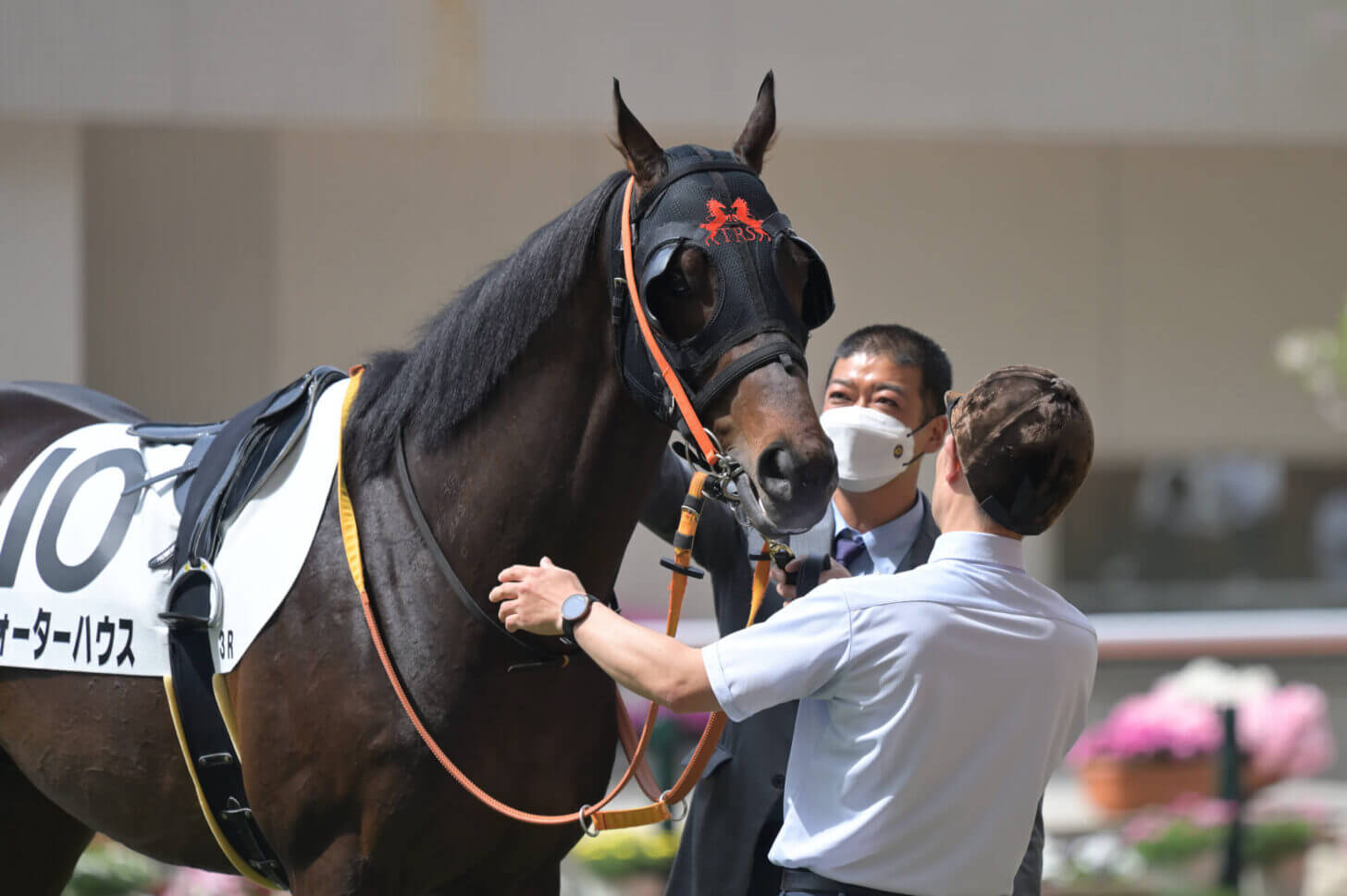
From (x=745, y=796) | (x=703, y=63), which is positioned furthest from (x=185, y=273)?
(x=745, y=796)

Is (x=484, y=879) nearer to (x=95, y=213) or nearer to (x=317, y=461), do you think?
(x=317, y=461)

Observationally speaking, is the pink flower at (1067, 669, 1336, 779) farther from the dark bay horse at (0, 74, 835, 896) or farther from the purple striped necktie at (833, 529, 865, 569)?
the dark bay horse at (0, 74, 835, 896)

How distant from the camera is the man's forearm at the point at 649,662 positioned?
69.2 inches

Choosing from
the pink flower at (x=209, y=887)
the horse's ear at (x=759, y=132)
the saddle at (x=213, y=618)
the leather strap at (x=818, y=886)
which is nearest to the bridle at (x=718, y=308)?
the horse's ear at (x=759, y=132)

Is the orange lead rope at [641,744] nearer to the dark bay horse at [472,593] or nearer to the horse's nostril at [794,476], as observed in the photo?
the dark bay horse at [472,593]

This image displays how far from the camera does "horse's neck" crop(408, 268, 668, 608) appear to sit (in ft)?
7.07

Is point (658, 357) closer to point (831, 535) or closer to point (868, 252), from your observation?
point (831, 535)

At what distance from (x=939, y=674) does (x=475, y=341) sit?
35.8 inches

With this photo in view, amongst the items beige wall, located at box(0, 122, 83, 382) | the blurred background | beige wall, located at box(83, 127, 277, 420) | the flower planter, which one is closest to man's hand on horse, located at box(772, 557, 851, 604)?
the blurred background

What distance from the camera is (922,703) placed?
173cm

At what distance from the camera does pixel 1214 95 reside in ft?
32.5

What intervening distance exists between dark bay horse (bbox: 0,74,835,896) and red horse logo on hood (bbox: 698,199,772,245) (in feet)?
0.27

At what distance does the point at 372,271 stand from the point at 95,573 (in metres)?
8.74

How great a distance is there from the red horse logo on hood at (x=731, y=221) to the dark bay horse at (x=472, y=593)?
0.27 ft
